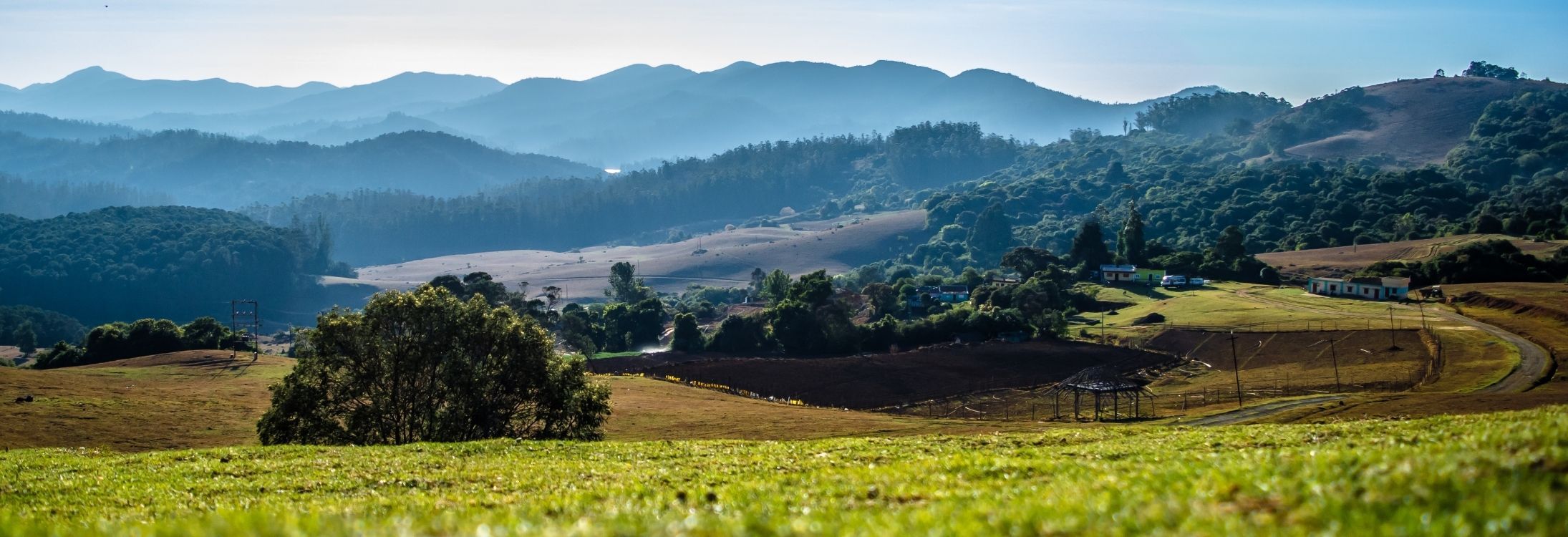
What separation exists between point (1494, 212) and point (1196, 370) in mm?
118297

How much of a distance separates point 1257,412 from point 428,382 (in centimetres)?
3508

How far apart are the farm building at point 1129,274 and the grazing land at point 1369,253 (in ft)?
50.1

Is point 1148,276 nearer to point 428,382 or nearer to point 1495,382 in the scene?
point 1495,382

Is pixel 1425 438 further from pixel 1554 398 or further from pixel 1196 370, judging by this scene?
pixel 1196 370

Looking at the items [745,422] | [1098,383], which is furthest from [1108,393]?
[745,422]

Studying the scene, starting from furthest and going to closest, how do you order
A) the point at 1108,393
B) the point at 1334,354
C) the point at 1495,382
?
1. the point at 1334,354
2. the point at 1108,393
3. the point at 1495,382

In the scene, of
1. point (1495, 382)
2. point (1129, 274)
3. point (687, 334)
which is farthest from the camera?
point (1129, 274)

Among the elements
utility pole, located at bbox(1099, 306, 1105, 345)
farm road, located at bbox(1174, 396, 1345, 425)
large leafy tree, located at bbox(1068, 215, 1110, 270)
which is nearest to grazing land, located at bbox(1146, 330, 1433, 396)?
utility pole, located at bbox(1099, 306, 1105, 345)

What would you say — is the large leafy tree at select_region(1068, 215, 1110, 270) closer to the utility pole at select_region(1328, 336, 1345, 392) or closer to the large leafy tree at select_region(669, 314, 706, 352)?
the large leafy tree at select_region(669, 314, 706, 352)

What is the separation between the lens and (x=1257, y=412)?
47.6 m

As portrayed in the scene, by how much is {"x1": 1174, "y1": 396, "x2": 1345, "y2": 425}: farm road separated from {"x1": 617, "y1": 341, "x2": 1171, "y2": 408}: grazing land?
86.6 feet

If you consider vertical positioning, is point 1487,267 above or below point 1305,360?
above

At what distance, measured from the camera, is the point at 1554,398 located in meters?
43.0

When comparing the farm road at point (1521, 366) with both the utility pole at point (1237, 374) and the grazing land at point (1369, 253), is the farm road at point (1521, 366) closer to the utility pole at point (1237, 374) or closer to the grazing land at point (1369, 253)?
the utility pole at point (1237, 374)
